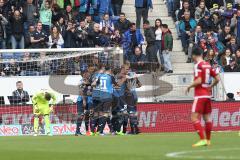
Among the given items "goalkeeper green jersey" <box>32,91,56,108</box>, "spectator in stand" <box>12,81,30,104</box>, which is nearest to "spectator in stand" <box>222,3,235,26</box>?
"spectator in stand" <box>12,81,30,104</box>

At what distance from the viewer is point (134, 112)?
2872 centimetres

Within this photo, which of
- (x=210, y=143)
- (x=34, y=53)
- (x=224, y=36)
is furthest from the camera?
(x=224, y=36)

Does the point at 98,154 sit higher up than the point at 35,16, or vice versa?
the point at 35,16

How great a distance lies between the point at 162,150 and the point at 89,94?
1158 cm

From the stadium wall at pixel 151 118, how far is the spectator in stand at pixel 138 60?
200 cm

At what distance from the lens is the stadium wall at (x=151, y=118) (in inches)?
1161

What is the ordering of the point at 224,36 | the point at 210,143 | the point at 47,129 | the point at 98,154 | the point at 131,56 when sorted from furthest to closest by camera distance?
the point at 224,36 → the point at 131,56 → the point at 47,129 → the point at 210,143 → the point at 98,154

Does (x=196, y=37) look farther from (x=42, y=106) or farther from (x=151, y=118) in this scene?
(x=42, y=106)

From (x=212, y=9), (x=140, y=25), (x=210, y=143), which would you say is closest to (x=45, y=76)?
(x=140, y=25)

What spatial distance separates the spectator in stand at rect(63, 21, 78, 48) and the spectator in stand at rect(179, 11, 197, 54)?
4.87 metres

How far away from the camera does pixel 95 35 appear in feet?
108

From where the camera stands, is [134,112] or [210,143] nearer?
[210,143]

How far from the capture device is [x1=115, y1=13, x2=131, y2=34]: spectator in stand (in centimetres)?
3412

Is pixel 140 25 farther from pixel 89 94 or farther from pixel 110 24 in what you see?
pixel 89 94
